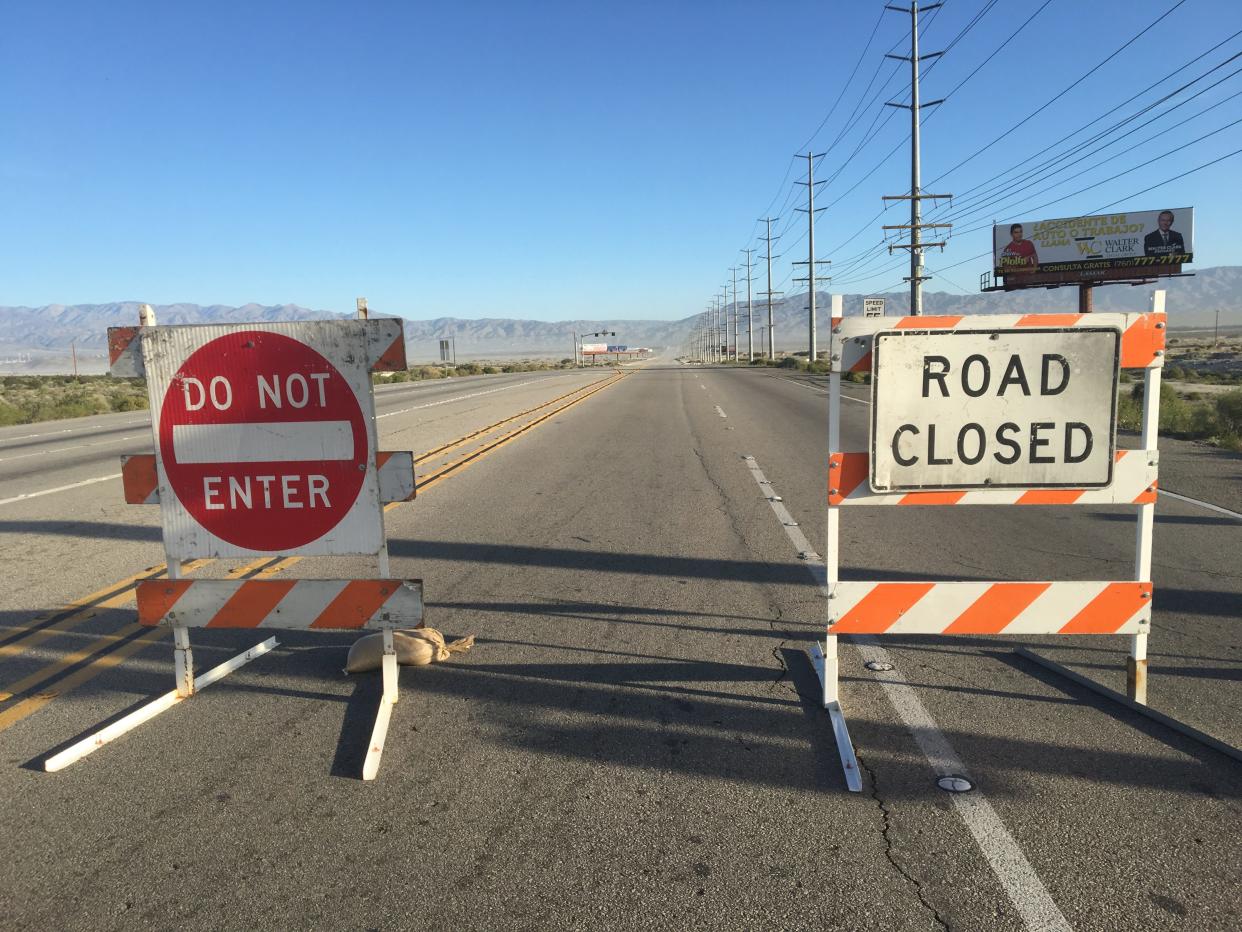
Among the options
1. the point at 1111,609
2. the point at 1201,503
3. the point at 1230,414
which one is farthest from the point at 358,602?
the point at 1230,414

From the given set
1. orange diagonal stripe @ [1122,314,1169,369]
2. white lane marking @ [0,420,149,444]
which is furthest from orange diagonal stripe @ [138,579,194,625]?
white lane marking @ [0,420,149,444]

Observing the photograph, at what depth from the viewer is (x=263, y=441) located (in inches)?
175

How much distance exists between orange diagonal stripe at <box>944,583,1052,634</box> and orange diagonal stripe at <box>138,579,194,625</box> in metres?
3.77

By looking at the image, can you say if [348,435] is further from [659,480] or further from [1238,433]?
[1238,433]

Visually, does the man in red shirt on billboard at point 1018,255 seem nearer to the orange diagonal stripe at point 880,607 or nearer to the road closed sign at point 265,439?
the orange diagonal stripe at point 880,607

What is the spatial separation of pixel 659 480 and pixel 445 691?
7.67m

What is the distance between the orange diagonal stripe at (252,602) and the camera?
459 cm

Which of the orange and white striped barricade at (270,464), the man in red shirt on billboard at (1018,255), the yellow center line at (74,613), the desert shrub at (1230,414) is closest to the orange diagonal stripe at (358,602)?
the orange and white striped barricade at (270,464)

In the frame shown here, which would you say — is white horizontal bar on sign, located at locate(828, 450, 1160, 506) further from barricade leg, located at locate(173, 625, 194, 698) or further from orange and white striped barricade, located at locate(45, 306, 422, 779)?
barricade leg, located at locate(173, 625, 194, 698)

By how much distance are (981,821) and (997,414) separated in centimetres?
175

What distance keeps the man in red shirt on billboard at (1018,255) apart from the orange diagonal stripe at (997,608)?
62375 millimetres

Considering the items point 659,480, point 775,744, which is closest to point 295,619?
point 775,744

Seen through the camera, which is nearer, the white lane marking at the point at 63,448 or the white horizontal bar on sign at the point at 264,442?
the white horizontal bar on sign at the point at 264,442

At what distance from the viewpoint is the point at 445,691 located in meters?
4.88
